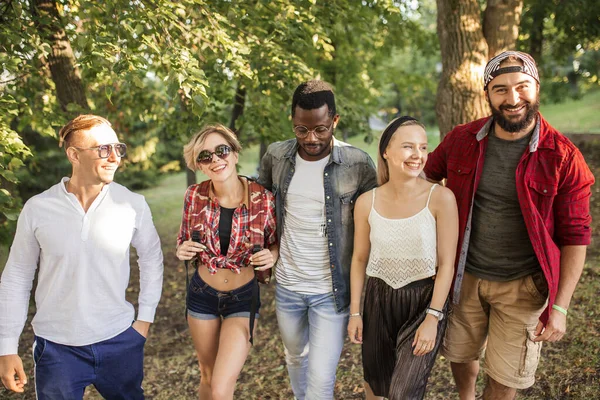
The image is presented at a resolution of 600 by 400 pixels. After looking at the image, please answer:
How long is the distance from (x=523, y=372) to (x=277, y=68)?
3451 mm

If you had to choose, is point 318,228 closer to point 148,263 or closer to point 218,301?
point 218,301

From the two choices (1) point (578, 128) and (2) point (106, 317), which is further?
(1) point (578, 128)

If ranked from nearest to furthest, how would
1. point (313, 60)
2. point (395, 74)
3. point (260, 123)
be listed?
point (260, 123)
point (313, 60)
point (395, 74)

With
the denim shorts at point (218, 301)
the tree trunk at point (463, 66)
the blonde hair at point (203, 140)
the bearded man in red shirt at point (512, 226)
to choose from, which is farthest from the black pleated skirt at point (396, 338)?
the tree trunk at point (463, 66)

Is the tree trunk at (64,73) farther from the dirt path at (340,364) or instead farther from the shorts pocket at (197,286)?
the shorts pocket at (197,286)

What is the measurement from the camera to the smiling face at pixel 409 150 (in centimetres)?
281

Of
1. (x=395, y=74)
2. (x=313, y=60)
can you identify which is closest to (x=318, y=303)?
(x=313, y=60)

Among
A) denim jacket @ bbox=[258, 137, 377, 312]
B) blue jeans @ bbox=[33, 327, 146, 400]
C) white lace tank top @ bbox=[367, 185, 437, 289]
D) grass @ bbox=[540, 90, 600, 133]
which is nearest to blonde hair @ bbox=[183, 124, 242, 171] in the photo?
denim jacket @ bbox=[258, 137, 377, 312]

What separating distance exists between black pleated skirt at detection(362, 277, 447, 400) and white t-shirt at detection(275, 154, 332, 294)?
0.35 metres

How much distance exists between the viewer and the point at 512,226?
294 cm

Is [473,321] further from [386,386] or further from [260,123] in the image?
[260,123]

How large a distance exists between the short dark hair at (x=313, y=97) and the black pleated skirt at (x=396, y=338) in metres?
1.12

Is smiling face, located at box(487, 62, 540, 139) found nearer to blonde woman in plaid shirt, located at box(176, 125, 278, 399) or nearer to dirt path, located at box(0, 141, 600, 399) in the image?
blonde woman in plaid shirt, located at box(176, 125, 278, 399)

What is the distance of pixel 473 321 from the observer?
3.24m
